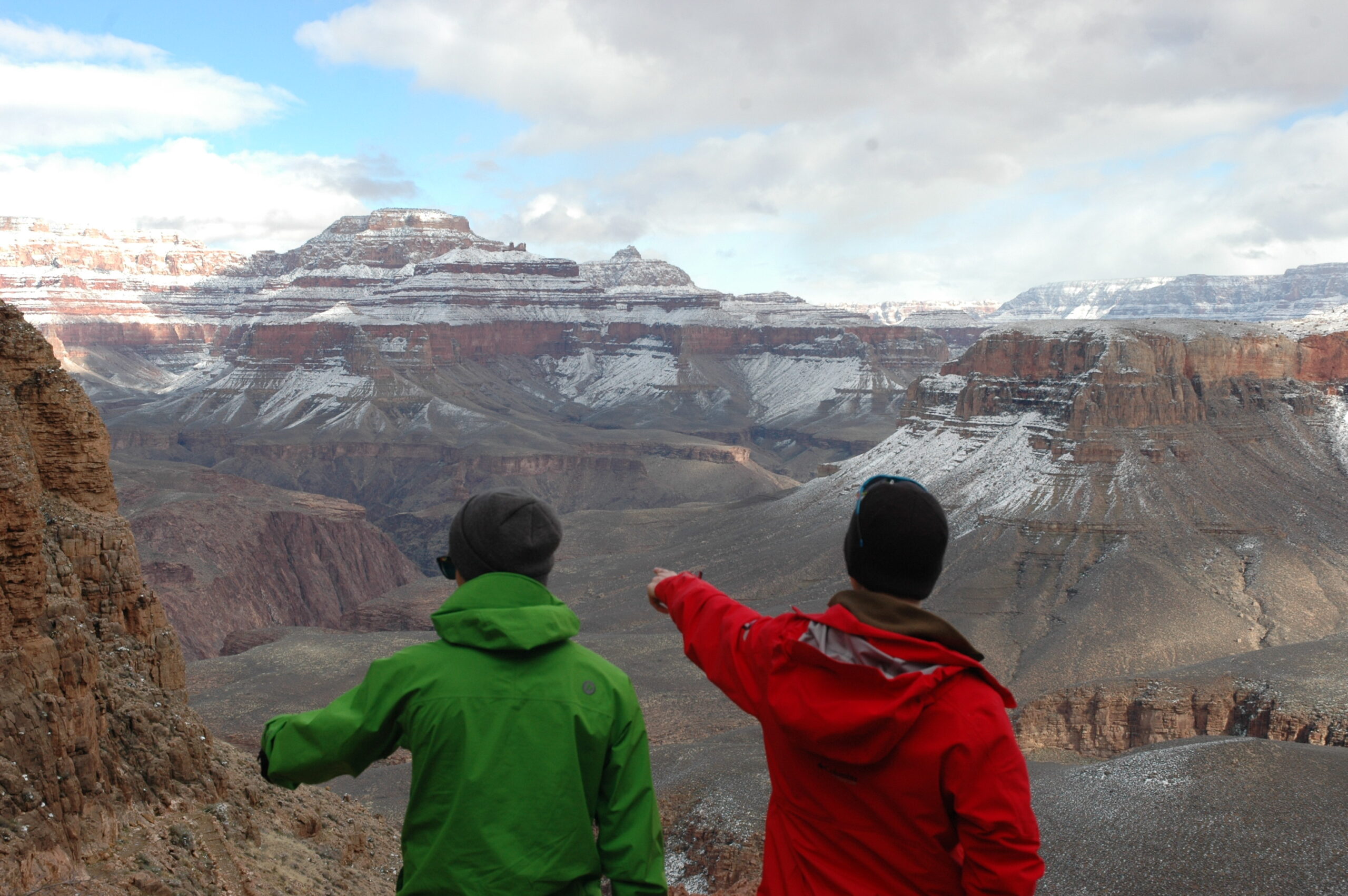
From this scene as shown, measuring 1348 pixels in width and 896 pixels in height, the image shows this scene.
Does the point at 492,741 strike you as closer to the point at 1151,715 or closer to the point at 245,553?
the point at 1151,715

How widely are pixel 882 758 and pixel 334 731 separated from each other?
234 centimetres

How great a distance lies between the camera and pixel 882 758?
394 cm

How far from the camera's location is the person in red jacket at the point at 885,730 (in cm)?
380

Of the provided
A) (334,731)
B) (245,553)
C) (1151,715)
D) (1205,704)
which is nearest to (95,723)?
(334,731)

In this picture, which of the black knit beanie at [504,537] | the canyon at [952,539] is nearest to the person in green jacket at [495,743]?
the black knit beanie at [504,537]

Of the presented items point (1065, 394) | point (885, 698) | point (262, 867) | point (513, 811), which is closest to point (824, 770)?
point (885, 698)

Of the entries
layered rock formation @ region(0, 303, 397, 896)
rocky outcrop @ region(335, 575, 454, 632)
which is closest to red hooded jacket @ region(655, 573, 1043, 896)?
layered rock formation @ region(0, 303, 397, 896)

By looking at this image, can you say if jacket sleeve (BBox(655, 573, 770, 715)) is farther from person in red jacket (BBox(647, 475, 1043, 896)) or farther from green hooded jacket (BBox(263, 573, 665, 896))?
green hooded jacket (BBox(263, 573, 665, 896))

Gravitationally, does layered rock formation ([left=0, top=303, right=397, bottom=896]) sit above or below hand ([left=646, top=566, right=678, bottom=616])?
below

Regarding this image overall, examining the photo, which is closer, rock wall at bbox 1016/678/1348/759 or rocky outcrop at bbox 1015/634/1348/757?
rocky outcrop at bbox 1015/634/1348/757

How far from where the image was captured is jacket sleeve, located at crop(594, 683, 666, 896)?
4.34 m

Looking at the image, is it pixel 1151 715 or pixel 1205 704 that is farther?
pixel 1151 715

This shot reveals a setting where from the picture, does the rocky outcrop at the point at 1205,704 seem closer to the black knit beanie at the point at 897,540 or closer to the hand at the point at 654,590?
the hand at the point at 654,590

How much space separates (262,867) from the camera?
10734mm
